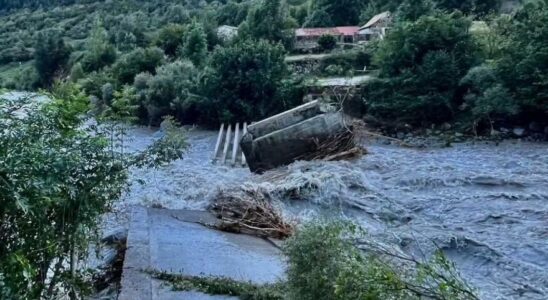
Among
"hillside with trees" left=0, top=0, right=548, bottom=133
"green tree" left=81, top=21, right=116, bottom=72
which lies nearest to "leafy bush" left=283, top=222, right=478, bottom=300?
"hillside with trees" left=0, top=0, right=548, bottom=133

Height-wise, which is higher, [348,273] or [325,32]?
[348,273]

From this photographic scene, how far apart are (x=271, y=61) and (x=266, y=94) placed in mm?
1511

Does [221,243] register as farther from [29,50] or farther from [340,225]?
[29,50]

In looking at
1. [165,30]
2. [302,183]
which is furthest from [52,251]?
[165,30]

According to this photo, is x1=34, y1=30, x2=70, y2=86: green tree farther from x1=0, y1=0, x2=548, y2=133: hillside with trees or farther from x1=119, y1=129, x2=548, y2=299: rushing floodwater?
x1=119, y1=129, x2=548, y2=299: rushing floodwater

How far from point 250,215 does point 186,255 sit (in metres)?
2.49

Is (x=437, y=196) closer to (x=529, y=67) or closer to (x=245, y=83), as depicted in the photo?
(x=529, y=67)

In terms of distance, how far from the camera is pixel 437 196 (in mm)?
13641

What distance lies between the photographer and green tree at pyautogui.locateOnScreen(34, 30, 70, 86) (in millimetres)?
42594

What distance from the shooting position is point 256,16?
34250mm

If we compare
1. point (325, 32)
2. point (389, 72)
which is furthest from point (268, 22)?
point (389, 72)

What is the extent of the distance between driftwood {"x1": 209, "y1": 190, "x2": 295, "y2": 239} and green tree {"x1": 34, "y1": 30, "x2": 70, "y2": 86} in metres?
33.3

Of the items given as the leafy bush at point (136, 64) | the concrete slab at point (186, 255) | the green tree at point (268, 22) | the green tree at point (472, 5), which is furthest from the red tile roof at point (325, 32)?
the concrete slab at point (186, 255)

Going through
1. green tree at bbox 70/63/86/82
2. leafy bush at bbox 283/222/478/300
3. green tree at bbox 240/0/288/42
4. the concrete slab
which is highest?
leafy bush at bbox 283/222/478/300
